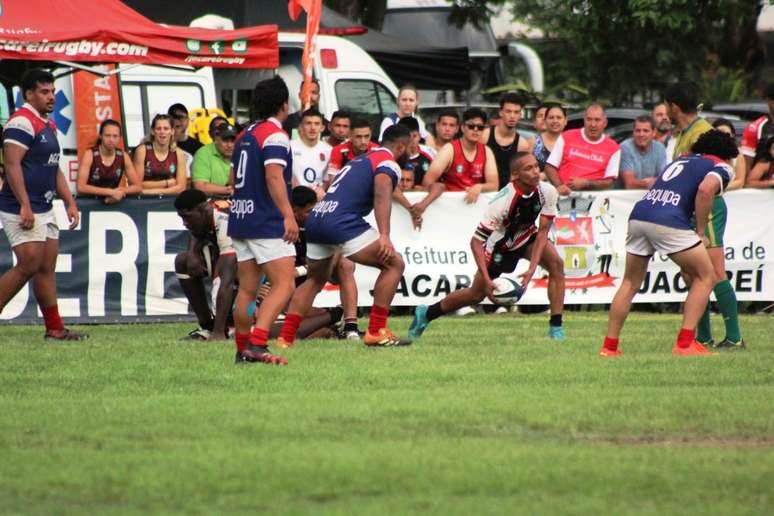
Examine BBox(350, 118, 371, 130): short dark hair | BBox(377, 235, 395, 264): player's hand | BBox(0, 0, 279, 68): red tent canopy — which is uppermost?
BBox(0, 0, 279, 68): red tent canopy

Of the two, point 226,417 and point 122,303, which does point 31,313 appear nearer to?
point 122,303

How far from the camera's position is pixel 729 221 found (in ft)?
56.5

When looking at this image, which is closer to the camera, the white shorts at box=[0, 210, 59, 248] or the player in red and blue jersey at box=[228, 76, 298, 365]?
the player in red and blue jersey at box=[228, 76, 298, 365]

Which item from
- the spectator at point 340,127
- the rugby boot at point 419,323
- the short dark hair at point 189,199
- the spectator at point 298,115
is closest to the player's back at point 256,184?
the short dark hair at point 189,199

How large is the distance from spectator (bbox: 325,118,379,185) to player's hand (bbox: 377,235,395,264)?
264cm

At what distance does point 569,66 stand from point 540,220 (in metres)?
29.1

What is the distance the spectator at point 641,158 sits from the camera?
→ 17375 mm

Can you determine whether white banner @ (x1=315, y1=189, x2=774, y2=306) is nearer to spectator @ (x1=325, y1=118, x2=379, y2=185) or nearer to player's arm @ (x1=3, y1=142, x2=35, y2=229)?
spectator @ (x1=325, y1=118, x2=379, y2=185)

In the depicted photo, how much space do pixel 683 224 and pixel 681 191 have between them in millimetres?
247

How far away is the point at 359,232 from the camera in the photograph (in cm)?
1244

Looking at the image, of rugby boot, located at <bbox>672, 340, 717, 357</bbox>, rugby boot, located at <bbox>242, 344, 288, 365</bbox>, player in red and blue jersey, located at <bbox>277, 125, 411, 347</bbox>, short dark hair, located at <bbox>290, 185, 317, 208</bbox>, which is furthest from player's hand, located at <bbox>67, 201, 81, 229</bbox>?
rugby boot, located at <bbox>672, 340, 717, 357</bbox>

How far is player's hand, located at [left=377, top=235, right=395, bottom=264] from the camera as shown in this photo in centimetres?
1222

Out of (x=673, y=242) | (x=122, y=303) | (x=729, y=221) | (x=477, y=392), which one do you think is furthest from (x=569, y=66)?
(x=477, y=392)

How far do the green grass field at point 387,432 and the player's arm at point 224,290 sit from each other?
1043 millimetres
